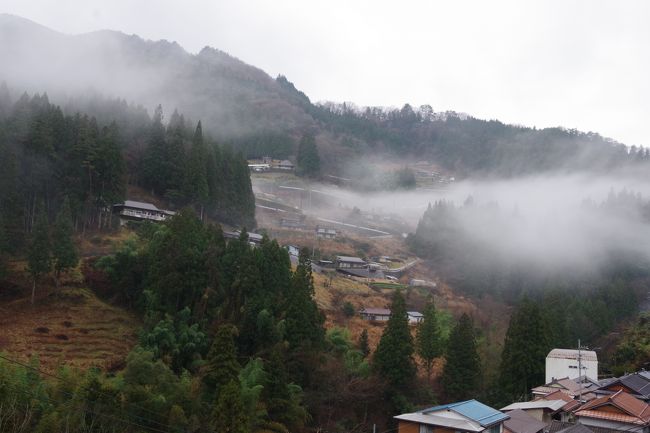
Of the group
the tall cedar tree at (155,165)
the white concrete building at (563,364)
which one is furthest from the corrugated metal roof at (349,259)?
the white concrete building at (563,364)

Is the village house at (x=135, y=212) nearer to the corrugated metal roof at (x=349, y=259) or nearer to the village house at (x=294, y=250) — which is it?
the village house at (x=294, y=250)

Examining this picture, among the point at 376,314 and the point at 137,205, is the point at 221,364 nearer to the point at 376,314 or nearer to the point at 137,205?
the point at 376,314

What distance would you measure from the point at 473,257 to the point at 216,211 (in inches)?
1219

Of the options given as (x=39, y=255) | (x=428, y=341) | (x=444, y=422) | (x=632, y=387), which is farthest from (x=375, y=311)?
(x=39, y=255)

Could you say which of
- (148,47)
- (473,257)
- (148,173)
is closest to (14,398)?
(148,173)

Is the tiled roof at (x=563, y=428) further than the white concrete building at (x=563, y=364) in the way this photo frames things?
No

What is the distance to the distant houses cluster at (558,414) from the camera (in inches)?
840

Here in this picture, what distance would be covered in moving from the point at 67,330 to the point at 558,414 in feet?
Answer: 72.0

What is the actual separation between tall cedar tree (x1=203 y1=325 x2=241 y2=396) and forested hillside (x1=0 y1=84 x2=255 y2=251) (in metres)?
15.1

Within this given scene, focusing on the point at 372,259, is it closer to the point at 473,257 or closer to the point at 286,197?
the point at 473,257

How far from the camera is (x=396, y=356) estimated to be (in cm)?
2969

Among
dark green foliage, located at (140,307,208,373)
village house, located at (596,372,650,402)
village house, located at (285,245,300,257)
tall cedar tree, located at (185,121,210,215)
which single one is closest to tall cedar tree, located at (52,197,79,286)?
dark green foliage, located at (140,307,208,373)

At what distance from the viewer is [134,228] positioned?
4166 cm

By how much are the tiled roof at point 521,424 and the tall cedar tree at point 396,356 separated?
6.28 meters
